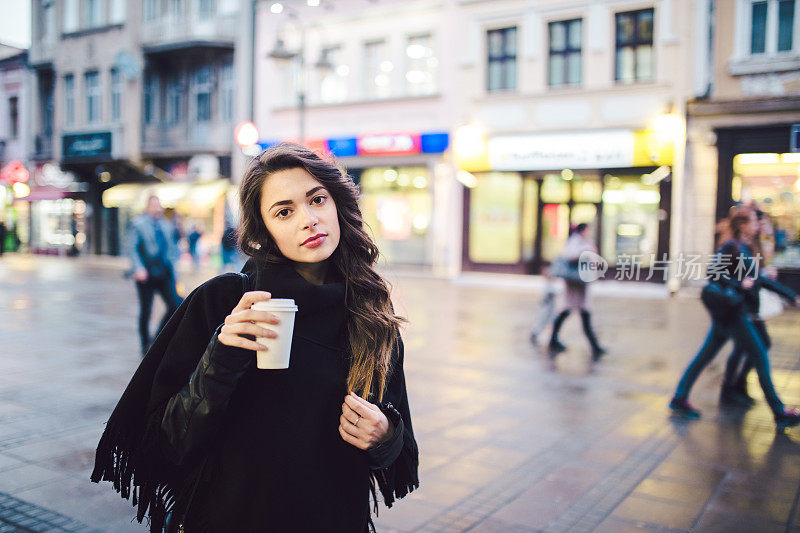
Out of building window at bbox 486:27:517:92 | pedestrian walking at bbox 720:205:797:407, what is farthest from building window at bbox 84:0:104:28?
pedestrian walking at bbox 720:205:797:407

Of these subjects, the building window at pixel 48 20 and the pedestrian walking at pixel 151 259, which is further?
the building window at pixel 48 20

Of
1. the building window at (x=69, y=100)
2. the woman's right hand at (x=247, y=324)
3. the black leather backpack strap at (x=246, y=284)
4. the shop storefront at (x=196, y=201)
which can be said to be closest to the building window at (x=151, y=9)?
the building window at (x=69, y=100)

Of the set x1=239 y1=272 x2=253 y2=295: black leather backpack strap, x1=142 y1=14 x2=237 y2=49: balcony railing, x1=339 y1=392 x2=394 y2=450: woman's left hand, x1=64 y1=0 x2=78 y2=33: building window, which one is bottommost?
x1=339 y1=392 x2=394 y2=450: woman's left hand

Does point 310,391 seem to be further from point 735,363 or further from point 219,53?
point 219,53

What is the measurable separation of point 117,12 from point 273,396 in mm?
30830

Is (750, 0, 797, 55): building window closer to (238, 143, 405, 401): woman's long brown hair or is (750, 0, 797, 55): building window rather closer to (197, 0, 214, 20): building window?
(238, 143, 405, 401): woman's long brown hair

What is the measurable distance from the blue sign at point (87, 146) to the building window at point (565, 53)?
1852 centimetres

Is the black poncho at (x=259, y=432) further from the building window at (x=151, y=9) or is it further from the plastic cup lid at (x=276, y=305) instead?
the building window at (x=151, y=9)

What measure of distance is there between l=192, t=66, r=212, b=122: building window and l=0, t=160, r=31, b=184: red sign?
10.2 metres

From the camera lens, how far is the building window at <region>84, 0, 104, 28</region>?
29.2 m

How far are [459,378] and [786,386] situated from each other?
3426 millimetres

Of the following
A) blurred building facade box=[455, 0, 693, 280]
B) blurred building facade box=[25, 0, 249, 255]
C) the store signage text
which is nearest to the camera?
blurred building facade box=[455, 0, 693, 280]

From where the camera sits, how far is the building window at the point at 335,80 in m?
23.6

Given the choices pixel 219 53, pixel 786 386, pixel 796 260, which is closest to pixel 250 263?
pixel 786 386
